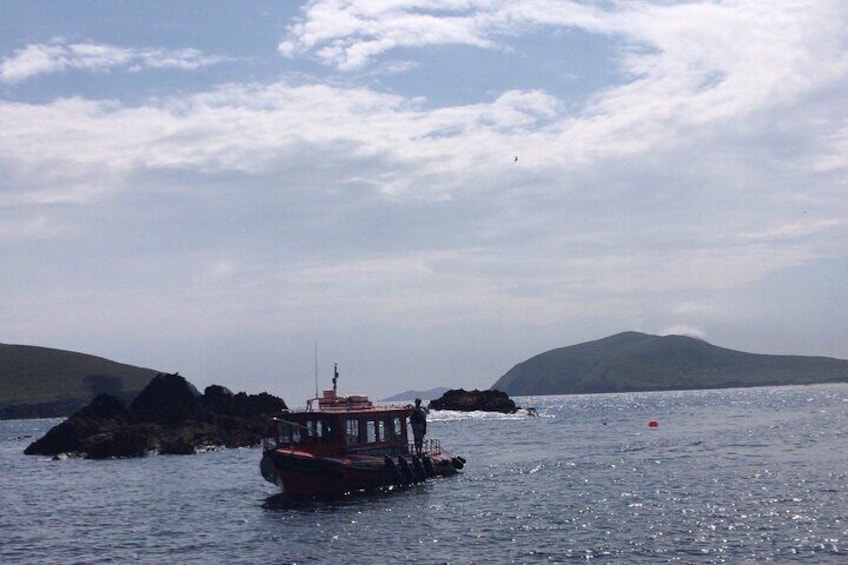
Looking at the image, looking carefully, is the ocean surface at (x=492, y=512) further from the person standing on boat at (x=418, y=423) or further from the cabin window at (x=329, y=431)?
the cabin window at (x=329, y=431)

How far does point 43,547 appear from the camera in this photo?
4084 cm

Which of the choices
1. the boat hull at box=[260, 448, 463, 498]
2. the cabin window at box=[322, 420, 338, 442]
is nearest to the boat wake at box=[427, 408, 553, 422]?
the boat hull at box=[260, 448, 463, 498]

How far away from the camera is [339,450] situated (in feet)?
174

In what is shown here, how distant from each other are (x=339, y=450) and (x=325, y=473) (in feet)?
8.55

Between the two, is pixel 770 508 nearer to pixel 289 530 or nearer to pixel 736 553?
pixel 736 553

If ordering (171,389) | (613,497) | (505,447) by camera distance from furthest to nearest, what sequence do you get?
(171,389), (505,447), (613,497)

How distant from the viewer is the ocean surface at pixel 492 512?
117 feet

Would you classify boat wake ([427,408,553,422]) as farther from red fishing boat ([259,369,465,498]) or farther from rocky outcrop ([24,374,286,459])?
red fishing boat ([259,369,465,498])

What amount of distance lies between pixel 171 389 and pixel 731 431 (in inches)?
2459

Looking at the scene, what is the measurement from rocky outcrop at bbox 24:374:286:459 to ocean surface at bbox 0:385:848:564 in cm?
1568

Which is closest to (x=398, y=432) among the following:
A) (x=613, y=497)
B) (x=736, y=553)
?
(x=613, y=497)

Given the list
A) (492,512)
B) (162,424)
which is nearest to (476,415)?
(162,424)

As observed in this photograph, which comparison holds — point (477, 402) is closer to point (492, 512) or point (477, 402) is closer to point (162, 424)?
point (162, 424)

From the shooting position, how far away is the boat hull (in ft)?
165
